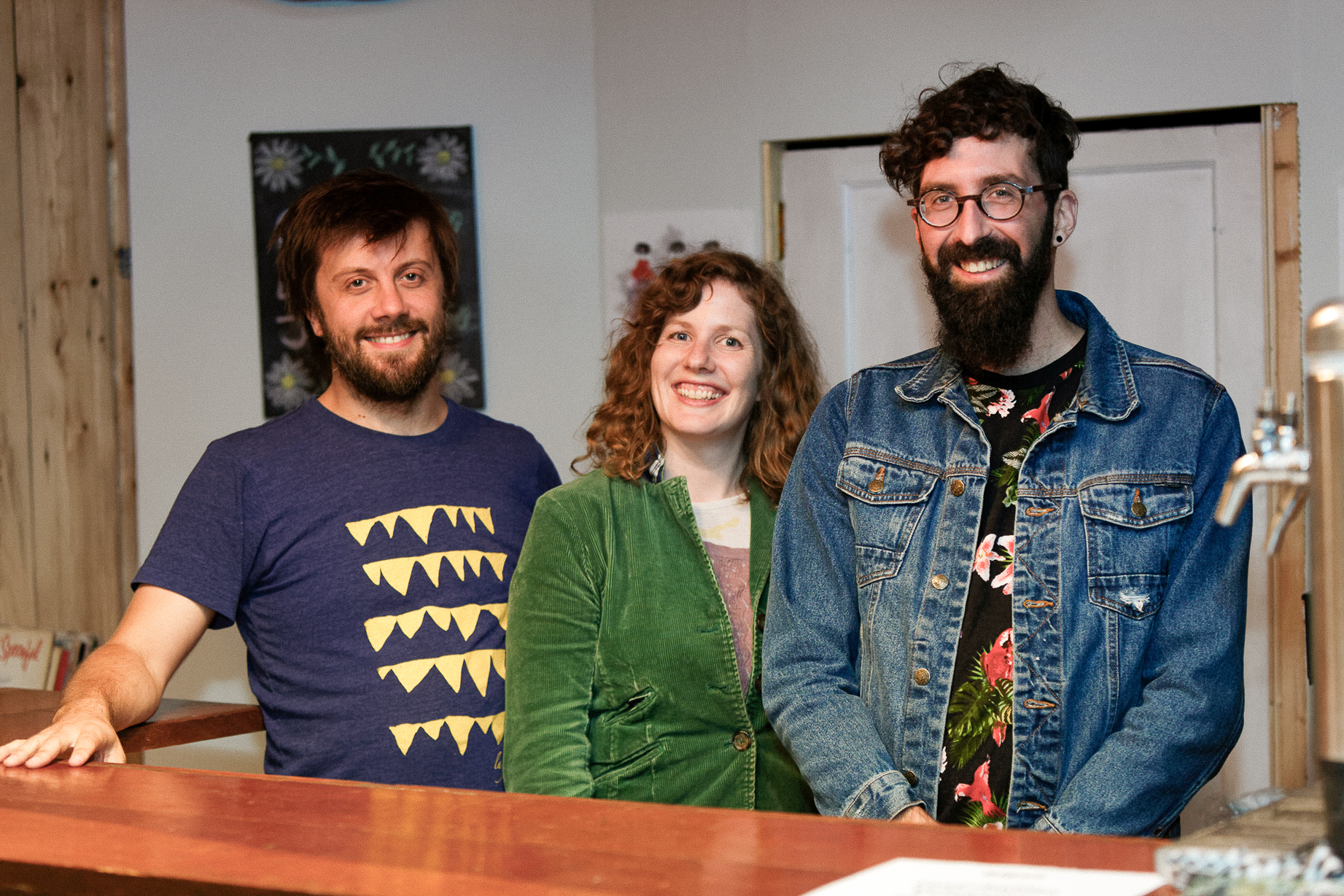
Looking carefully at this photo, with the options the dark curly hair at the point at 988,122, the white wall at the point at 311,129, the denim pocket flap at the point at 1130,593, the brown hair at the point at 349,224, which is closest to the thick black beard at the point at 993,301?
the dark curly hair at the point at 988,122

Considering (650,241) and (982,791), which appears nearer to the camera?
(982,791)

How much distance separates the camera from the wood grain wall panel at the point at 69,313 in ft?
11.0

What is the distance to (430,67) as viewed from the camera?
10.5 ft

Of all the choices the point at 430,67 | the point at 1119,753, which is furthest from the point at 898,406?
the point at 430,67

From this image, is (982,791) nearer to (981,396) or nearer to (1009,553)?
(1009,553)

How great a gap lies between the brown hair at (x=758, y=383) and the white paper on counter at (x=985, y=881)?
1.12m

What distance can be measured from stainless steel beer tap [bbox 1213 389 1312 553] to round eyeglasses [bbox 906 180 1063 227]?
2.83ft

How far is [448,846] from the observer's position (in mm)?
1060

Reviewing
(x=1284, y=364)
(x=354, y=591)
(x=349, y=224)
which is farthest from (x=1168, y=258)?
(x=354, y=591)

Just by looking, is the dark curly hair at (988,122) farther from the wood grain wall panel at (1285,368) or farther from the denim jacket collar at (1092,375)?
the wood grain wall panel at (1285,368)

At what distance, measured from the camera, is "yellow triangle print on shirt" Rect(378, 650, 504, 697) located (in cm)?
212

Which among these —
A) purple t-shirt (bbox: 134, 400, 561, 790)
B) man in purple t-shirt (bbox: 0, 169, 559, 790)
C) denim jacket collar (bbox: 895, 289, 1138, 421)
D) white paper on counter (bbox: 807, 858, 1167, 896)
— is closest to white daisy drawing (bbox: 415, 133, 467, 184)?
man in purple t-shirt (bbox: 0, 169, 559, 790)

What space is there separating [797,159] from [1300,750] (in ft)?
6.03

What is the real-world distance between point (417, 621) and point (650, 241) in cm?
133
